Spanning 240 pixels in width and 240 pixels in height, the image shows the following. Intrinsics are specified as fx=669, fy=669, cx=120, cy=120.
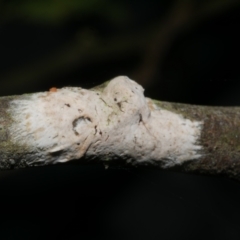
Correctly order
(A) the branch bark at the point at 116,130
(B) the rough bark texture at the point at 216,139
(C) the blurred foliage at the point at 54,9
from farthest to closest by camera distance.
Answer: (C) the blurred foliage at the point at 54,9 → (B) the rough bark texture at the point at 216,139 → (A) the branch bark at the point at 116,130

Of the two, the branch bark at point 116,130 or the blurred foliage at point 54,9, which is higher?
the blurred foliage at point 54,9

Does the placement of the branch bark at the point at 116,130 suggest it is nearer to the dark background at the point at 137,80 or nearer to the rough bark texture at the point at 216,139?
the rough bark texture at the point at 216,139

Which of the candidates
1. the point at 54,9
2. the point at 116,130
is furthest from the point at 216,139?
the point at 54,9

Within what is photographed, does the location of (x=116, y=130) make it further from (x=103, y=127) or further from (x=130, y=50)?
(x=130, y=50)

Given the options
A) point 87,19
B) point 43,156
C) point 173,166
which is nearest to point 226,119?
point 173,166

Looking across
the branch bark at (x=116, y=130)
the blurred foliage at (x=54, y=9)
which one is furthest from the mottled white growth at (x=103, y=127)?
the blurred foliage at (x=54, y=9)

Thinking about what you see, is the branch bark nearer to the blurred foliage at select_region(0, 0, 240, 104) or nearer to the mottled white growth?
the mottled white growth

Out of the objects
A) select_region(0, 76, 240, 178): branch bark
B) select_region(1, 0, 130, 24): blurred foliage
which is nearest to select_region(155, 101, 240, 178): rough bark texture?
select_region(0, 76, 240, 178): branch bark

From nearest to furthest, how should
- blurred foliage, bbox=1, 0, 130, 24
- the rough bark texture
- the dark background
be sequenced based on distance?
the rough bark texture → blurred foliage, bbox=1, 0, 130, 24 → the dark background

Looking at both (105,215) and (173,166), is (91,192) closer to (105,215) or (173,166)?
(105,215)
